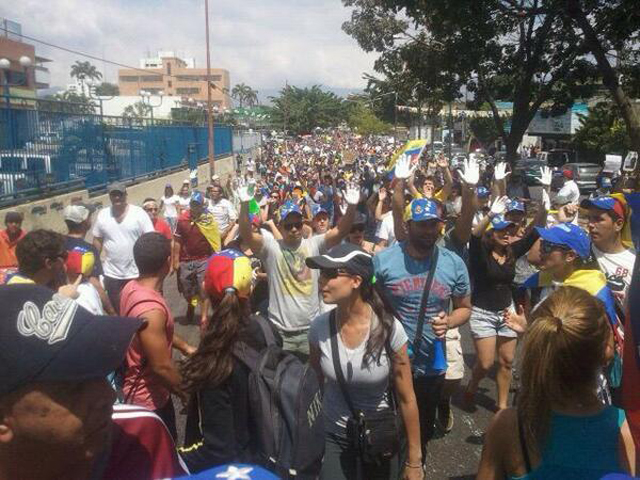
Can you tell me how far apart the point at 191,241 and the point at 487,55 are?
1372 centimetres

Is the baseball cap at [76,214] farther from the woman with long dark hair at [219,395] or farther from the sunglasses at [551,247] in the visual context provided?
the sunglasses at [551,247]

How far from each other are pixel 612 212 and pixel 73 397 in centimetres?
380

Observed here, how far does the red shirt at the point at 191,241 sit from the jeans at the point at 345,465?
188 inches

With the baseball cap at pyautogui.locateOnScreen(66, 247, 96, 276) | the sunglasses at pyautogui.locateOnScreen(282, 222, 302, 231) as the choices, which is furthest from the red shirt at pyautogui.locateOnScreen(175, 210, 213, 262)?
the baseball cap at pyautogui.locateOnScreen(66, 247, 96, 276)

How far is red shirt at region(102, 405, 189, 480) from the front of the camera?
1.41m

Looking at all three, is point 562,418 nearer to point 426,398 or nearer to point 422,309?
point 422,309

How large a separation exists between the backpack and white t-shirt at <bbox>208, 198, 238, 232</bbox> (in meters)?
6.82

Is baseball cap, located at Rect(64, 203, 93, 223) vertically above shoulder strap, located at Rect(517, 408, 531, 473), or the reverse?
baseball cap, located at Rect(64, 203, 93, 223)

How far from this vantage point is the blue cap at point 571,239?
335cm

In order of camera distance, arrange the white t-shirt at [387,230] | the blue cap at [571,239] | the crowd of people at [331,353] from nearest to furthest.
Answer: the crowd of people at [331,353] → the blue cap at [571,239] → the white t-shirt at [387,230]

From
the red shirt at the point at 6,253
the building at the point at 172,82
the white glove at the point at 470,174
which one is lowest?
the red shirt at the point at 6,253

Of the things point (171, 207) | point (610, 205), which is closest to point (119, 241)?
point (610, 205)

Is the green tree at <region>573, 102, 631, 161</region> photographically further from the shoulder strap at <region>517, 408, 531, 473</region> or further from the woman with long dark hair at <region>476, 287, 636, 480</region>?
the shoulder strap at <region>517, 408, 531, 473</region>

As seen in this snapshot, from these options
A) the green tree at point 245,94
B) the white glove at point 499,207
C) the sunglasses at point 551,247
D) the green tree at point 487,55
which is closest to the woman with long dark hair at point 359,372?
the sunglasses at point 551,247
